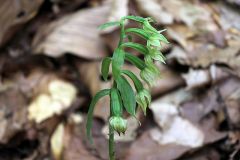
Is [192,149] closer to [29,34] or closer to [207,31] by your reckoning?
[207,31]

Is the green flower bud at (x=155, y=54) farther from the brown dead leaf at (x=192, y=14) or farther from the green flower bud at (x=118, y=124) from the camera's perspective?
the brown dead leaf at (x=192, y=14)

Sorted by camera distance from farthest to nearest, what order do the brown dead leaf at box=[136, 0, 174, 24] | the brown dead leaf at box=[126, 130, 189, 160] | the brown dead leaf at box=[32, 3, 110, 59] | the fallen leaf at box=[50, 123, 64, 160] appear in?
the brown dead leaf at box=[136, 0, 174, 24], the brown dead leaf at box=[32, 3, 110, 59], the fallen leaf at box=[50, 123, 64, 160], the brown dead leaf at box=[126, 130, 189, 160]

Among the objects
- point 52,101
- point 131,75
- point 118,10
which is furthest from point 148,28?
point 118,10

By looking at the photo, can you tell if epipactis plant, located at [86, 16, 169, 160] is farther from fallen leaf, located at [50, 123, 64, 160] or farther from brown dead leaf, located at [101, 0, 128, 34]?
brown dead leaf, located at [101, 0, 128, 34]

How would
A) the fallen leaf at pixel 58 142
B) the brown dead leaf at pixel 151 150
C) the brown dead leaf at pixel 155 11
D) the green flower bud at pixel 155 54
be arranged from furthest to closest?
the brown dead leaf at pixel 155 11
the fallen leaf at pixel 58 142
the brown dead leaf at pixel 151 150
the green flower bud at pixel 155 54

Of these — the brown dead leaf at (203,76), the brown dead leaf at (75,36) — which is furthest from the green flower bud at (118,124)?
the brown dead leaf at (75,36)

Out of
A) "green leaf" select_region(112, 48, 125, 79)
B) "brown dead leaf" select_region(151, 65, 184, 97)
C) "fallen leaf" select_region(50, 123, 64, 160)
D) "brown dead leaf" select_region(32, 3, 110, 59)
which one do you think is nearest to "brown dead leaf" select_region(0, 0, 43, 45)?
"brown dead leaf" select_region(32, 3, 110, 59)

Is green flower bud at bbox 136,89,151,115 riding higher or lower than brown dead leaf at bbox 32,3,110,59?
higher
